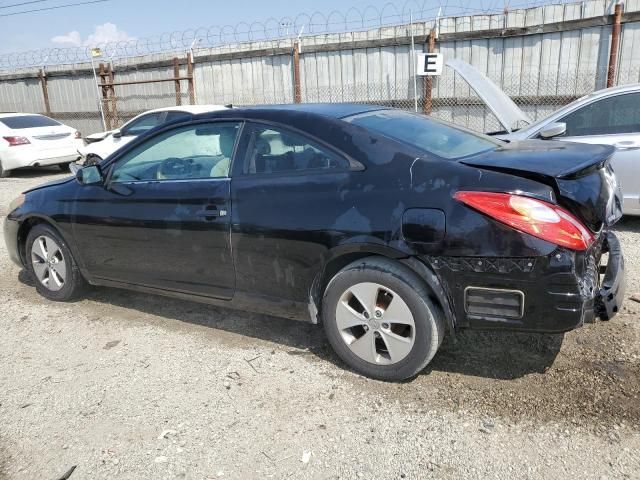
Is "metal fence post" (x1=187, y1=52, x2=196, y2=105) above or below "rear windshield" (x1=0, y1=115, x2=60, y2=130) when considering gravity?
above

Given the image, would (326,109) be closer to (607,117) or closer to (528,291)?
(528,291)

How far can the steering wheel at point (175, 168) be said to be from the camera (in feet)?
12.7

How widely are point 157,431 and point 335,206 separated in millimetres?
1530

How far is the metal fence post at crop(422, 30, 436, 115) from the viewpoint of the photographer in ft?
35.1

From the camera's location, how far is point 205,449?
2.75m

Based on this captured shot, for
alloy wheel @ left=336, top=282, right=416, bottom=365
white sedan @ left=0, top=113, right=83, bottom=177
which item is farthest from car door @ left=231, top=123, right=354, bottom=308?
white sedan @ left=0, top=113, right=83, bottom=177

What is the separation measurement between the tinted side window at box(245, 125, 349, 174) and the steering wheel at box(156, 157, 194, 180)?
21.5 inches

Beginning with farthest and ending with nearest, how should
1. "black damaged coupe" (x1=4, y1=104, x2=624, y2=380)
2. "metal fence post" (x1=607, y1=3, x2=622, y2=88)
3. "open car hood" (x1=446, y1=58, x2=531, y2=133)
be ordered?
"metal fence post" (x1=607, y1=3, x2=622, y2=88) → "open car hood" (x1=446, y1=58, x2=531, y2=133) → "black damaged coupe" (x1=4, y1=104, x2=624, y2=380)

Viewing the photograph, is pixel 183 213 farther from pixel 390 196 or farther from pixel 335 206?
pixel 390 196

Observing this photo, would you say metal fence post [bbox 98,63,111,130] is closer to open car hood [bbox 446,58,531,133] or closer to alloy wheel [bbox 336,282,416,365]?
open car hood [bbox 446,58,531,133]

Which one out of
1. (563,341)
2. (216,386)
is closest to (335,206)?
(216,386)

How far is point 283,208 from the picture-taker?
3352 millimetres

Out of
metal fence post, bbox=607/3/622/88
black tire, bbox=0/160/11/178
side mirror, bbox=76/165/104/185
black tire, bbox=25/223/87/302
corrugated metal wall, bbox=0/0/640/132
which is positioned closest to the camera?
side mirror, bbox=76/165/104/185

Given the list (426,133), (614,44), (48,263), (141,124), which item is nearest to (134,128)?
(141,124)
